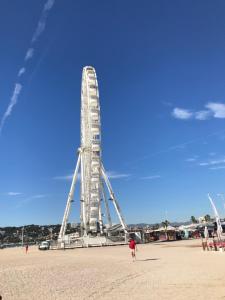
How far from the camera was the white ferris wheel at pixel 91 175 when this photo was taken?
215ft

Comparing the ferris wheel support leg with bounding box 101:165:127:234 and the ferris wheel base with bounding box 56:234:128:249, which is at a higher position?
the ferris wheel support leg with bounding box 101:165:127:234

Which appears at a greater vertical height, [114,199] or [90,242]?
[114,199]

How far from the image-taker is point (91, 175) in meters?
65.8

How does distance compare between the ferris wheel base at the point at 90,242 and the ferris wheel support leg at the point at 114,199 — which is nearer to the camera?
the ferris wheel base at the point at 90,242

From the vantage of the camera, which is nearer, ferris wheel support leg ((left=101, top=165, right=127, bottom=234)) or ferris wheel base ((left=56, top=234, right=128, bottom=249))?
ferris wheel base ((left=56, top=234, right=128, bottom=249))

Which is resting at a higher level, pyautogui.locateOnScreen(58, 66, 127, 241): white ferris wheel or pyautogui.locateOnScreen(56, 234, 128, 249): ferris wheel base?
pyautogui.locateOnScreen(58, 66, 127, 241): white ferris wheel

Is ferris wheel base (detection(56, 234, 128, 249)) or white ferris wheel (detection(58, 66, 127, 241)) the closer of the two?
ferris wheel base (detection(56, 234, 128, 249))

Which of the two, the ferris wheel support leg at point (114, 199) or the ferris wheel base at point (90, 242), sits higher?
the ferris wheel support leg at point (114, 199)

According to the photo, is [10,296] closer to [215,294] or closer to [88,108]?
[215,294]

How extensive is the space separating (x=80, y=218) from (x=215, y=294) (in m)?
60.5

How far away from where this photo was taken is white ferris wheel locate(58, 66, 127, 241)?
65.5m

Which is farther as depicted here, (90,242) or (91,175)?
(91,175)

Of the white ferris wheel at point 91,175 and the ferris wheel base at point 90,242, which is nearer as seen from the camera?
the ferris wheel base at point 90,242

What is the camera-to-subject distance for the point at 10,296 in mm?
12203
